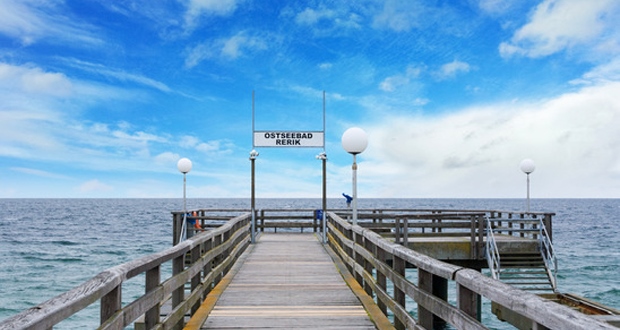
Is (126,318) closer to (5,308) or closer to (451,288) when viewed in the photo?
(5,308)

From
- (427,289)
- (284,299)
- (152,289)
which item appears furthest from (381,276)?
(152,289)

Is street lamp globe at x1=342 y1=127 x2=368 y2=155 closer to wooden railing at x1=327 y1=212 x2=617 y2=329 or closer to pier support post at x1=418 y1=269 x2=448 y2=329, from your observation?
wooden railing at x1=327 y1=212 x2=617 y2=329

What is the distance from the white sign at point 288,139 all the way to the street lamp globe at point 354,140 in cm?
450

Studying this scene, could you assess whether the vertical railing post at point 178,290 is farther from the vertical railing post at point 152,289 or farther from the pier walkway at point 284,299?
the vertical railing post at point 152,289

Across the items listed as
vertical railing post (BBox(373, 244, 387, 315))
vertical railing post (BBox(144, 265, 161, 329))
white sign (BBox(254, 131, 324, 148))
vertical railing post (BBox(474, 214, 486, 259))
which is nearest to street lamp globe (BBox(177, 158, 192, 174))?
white sign (BBox(254, 131, 324, 148))

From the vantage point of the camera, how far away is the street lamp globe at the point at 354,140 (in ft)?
31.7

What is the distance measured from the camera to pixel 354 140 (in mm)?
9648

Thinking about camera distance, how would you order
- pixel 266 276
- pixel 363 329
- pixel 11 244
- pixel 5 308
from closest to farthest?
1. pixel 363 329
2. pixel 266 276
3. pixel 5 308
4. pixel 11 244

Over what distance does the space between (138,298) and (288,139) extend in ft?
33.5

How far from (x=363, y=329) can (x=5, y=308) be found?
619 inches

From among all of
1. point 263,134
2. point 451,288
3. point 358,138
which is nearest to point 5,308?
point 263,134

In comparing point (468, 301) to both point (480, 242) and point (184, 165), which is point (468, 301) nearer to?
point (480, 242)

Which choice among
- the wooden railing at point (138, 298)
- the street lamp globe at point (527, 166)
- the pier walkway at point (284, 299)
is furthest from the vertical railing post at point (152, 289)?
the street lamp globe at point (527, 166)

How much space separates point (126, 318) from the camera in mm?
3672
